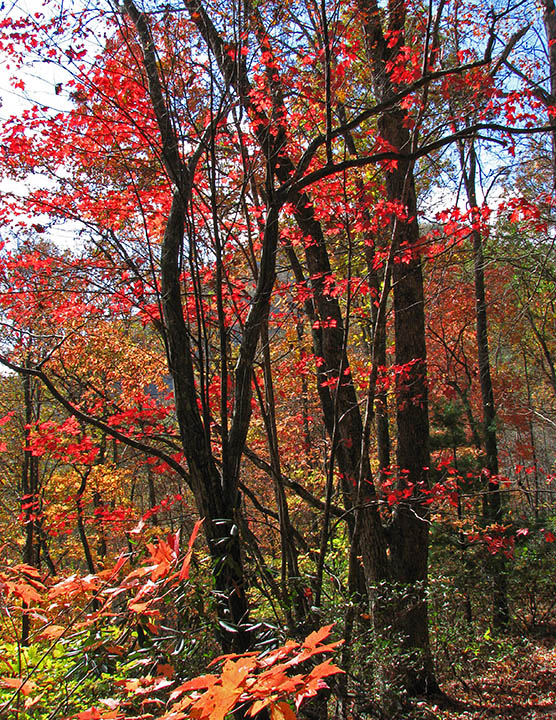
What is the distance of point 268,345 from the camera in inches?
110

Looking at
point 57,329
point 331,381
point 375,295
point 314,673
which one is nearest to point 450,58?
point 375,295

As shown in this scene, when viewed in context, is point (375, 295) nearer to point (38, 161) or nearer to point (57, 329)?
point (38, 161)

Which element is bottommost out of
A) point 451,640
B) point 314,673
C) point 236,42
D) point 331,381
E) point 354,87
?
point 451,640

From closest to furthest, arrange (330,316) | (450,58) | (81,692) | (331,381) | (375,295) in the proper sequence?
(81,692)
(331,381)
(330,316)
(375,295)
(450,58)

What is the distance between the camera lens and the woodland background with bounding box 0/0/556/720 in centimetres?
147

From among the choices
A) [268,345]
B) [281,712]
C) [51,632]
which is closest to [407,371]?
[268,345]

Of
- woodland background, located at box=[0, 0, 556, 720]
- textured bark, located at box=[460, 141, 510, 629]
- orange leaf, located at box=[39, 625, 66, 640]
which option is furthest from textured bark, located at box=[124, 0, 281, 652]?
textured bark, located at box=[460, 141, 510, 629]

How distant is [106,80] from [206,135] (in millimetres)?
1039

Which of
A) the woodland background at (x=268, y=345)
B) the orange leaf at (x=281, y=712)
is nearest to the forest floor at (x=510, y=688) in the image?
the woodland background at (x=268, y=345)

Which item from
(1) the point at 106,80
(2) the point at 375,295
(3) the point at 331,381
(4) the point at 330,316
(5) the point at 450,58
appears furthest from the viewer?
(5) the point at 450,58

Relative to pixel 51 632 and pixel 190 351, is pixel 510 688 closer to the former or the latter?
pixel 190 351

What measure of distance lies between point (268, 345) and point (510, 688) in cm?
527

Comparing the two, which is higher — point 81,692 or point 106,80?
point 106,80

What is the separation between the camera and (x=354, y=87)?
229 inches
